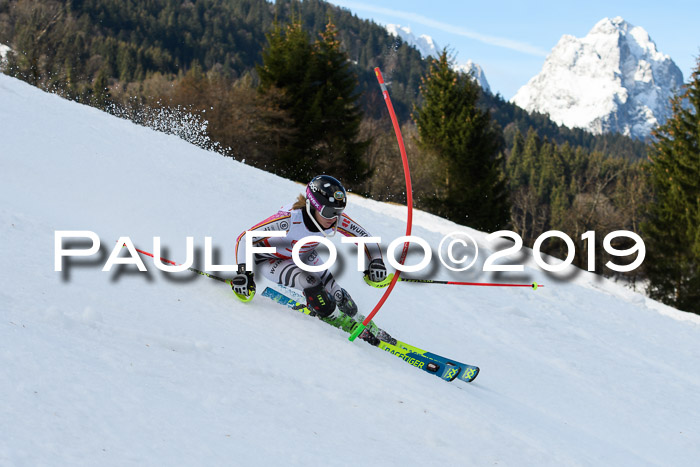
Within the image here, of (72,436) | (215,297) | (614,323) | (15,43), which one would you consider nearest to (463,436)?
(72,436)

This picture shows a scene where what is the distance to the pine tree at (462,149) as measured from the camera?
3097 centimetres

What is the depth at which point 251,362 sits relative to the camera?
145 inches

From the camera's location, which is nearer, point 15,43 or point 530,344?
point 530,344

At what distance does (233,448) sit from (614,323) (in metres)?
8.25

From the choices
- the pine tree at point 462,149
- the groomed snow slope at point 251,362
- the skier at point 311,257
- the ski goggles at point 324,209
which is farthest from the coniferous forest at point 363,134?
the ski goggles at point 324,209

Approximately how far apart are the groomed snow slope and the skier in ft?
0.70

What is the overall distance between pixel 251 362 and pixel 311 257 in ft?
6.28

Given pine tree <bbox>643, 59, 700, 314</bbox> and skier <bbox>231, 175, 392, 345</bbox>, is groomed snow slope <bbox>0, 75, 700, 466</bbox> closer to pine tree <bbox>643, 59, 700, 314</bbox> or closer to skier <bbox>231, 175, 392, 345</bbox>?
skier <bbox>231, 175, 392, 345</bbox>

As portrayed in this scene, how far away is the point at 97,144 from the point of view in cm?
1018

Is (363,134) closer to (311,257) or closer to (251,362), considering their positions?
(311,257)

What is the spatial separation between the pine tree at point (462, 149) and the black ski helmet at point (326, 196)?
26452 mm

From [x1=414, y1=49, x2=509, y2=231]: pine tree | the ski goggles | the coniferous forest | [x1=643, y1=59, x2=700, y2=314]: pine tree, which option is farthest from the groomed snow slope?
[x1=414, y1=49, x2=509, y2=231]: pine tree

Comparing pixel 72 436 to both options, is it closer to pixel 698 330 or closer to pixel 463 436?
pixel 463 436

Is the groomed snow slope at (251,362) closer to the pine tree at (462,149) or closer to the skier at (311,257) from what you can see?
the skier at (311,257)
